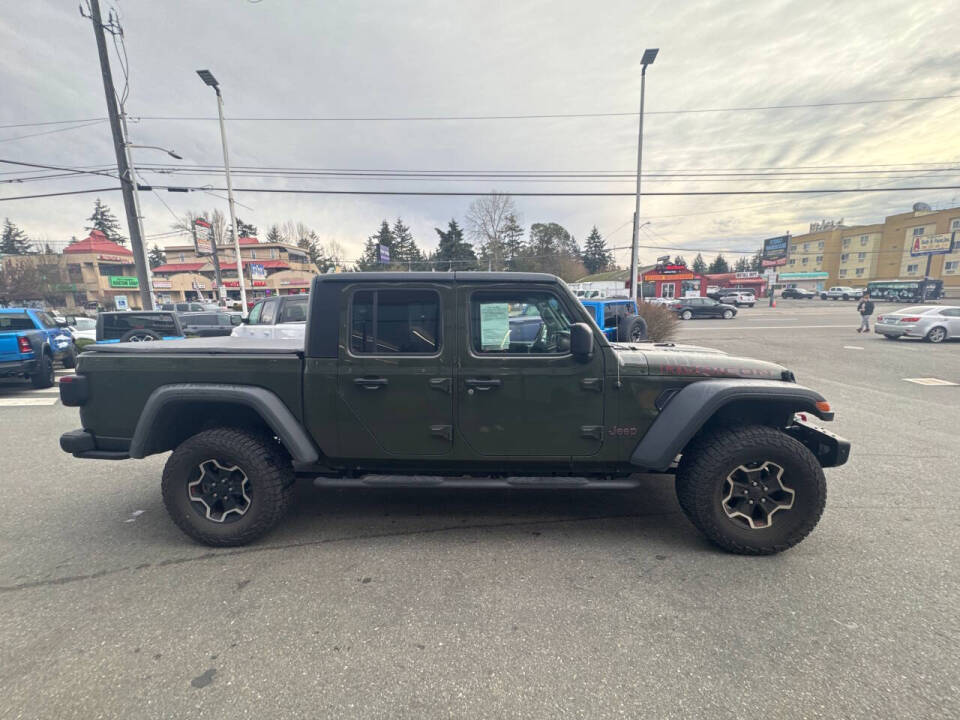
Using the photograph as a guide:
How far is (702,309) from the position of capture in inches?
1129

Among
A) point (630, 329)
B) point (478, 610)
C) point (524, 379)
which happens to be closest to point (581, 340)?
point (524, 379)

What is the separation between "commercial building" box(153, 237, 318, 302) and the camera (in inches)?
1998

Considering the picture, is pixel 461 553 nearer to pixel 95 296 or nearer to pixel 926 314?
pixel 926 314

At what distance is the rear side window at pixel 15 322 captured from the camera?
28.0 feet

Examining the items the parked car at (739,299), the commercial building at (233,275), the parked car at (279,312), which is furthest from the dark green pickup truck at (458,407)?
the commercial building at (233,275)

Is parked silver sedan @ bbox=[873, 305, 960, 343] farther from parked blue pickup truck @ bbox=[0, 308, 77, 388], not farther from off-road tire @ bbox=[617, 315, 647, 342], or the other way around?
parked blue pickup truck @ bbox=[0, 308, 77, 388]

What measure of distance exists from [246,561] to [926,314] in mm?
20029

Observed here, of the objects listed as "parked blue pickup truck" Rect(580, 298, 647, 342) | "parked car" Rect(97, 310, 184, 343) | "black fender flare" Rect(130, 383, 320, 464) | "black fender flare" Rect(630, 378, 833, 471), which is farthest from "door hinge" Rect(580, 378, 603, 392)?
"parked car" Rect(97, 310, 184, 343)

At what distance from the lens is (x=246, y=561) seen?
273 cm

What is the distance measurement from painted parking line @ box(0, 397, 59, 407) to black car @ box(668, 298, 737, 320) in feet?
98.8

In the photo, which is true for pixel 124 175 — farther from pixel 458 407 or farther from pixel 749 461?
pixel 749 461

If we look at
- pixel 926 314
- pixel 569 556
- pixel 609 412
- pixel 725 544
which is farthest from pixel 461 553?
pixel 926 314

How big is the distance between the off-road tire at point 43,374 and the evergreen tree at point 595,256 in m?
75.3

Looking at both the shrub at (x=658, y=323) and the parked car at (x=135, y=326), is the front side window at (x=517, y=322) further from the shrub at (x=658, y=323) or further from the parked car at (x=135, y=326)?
the shrub at (x=658, y=323)
